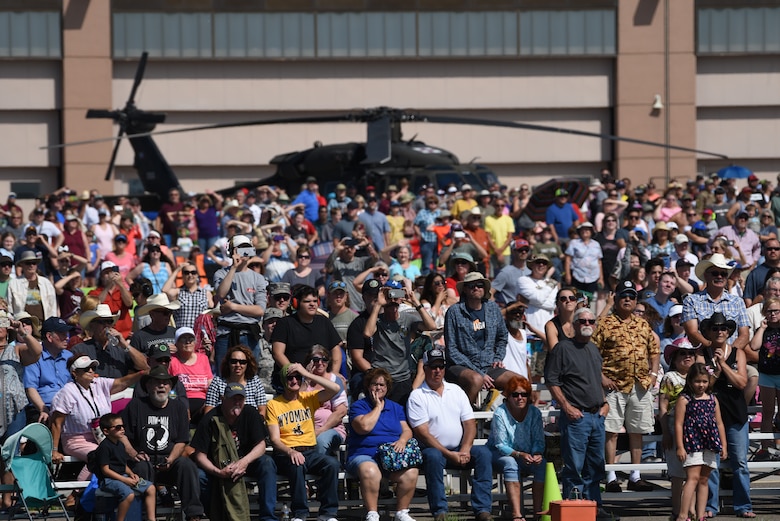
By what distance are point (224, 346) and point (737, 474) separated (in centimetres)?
537

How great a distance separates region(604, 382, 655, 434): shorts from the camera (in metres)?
12.2

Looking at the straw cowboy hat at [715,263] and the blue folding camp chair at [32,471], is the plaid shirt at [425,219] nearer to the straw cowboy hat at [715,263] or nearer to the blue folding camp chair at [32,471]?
the straw cowboy hat at [715,263]

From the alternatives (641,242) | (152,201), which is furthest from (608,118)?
(641,242)

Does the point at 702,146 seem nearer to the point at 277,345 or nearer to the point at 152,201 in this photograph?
→ the point at 152,201

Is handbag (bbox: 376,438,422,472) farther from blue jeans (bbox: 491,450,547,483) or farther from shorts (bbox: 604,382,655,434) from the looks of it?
shorts (bbox: 604,382,655,434)

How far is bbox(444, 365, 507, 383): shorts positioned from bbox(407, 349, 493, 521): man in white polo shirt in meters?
0.72

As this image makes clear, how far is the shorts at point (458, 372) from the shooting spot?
1261cm

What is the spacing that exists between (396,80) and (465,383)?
27.2 meters

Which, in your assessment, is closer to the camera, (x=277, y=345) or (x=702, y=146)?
(x=277, y=345)

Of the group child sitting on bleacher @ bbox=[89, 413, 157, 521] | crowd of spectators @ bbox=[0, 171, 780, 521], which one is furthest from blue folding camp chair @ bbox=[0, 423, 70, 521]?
crowd of spectators @ bbox=[0, 171, 780, 521]

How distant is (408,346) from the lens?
12.9 metres

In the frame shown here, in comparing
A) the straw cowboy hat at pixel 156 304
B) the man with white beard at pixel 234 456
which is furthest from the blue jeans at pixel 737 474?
the straw cowboy hat at pixel 156 304

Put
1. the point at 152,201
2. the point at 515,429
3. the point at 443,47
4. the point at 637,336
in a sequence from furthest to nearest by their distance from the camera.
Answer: the point at 443,47 → the point at 152,201 → the point at 637,336 → the point at 515,429

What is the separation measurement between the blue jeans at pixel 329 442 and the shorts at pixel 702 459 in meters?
2.92
